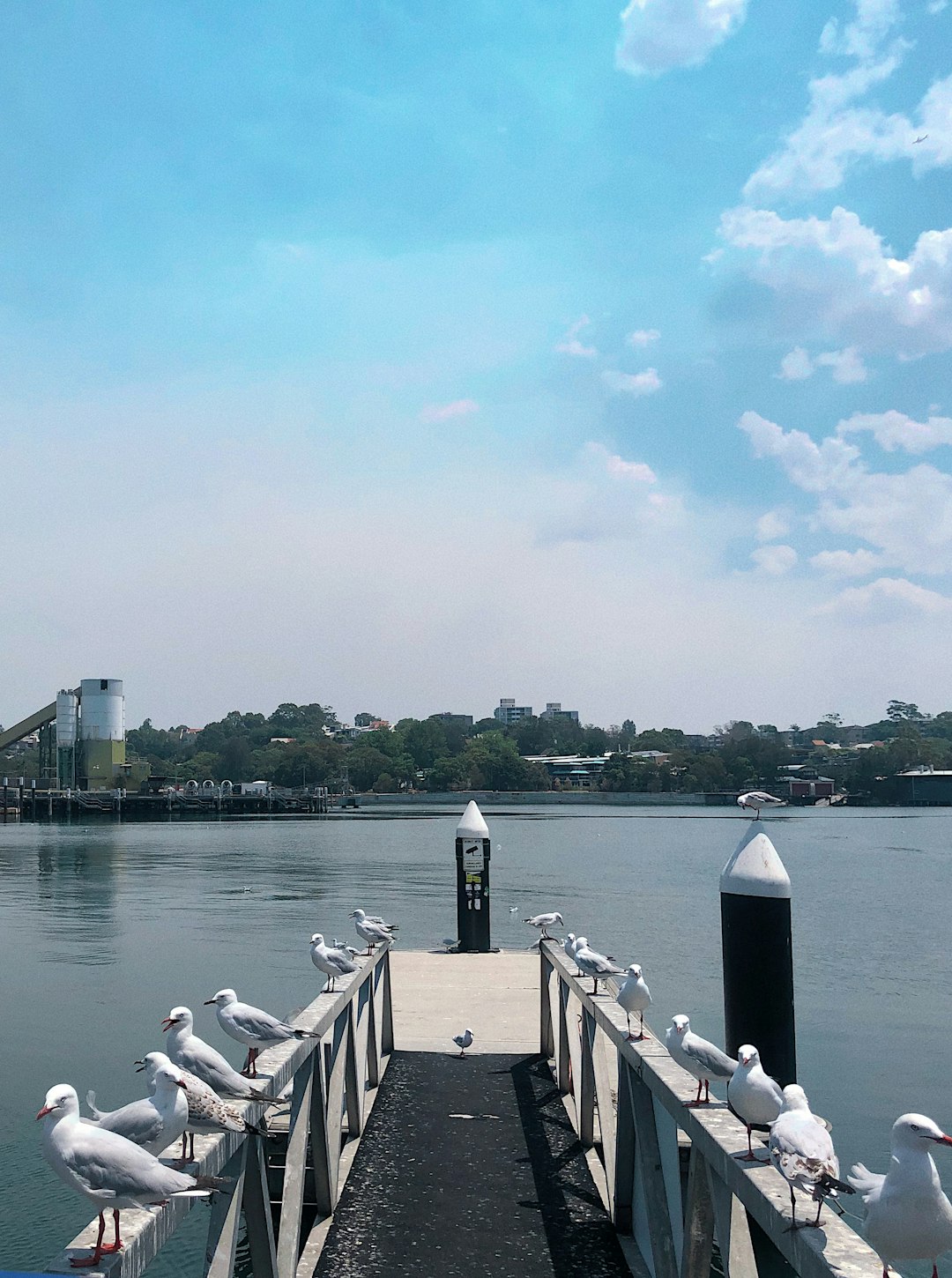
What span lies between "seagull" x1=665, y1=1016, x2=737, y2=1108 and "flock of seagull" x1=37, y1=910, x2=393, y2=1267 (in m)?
2.27

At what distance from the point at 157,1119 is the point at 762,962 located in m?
5.34

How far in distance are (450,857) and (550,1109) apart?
210ft

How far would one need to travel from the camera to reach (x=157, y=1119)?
432cm

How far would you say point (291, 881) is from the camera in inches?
2183

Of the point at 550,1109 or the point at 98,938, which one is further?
the point at 98,938

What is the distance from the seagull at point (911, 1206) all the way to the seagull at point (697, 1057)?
2109 mm

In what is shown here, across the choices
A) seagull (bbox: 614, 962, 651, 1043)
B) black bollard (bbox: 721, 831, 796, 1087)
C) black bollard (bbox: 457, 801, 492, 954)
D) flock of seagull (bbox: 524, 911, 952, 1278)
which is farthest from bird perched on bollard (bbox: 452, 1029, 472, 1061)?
flock of seagull (bbox: 524, 911, 952, 1278)

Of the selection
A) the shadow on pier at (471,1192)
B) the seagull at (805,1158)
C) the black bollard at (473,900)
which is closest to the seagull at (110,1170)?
the seagull at (805,1158)

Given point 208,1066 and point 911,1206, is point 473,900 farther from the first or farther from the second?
point 911,1206

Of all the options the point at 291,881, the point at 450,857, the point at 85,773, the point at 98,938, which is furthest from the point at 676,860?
the point at 85,773

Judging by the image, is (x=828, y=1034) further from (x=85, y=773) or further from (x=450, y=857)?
(x=85, y=773)

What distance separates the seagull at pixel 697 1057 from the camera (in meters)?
6.09

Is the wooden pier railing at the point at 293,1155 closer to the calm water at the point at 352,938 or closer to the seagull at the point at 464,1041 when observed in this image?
the seagull at the point at 464,1041

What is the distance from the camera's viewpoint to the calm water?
16.4m
